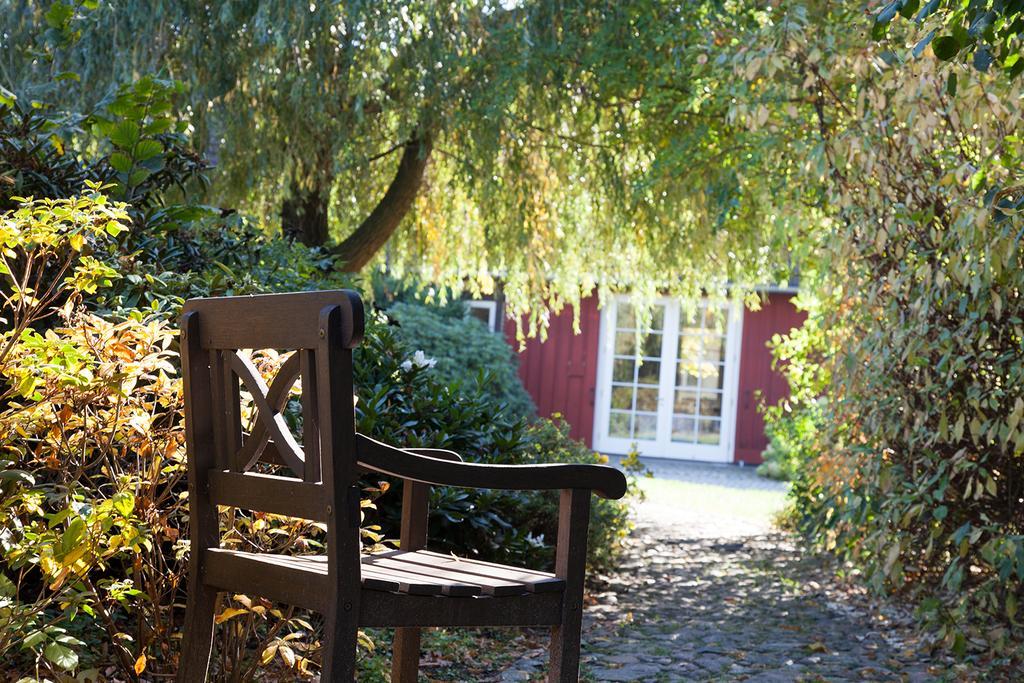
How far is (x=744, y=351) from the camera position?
1617cm

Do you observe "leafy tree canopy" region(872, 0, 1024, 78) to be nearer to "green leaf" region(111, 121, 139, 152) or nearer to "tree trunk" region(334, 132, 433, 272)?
"green leaf" region(111, 121, 139, 152)

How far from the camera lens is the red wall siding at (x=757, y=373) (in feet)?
52.4

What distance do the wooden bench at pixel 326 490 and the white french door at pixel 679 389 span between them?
13647 mm

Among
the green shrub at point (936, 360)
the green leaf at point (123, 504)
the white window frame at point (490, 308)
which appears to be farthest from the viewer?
the white window frame at point (490, 308)

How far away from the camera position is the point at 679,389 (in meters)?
16.1

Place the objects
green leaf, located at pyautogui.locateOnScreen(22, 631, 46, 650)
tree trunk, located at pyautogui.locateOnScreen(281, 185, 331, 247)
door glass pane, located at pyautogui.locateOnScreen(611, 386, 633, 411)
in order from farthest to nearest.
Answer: door glass pane, located at pyautogui.locateOnScreen(611, 386, 633, 411) → tree trunk, located at pyautogui.locateOnScreen(281, 185, 331, 247) → green leaf, located at pyautogui.locateOnScreen(22, 631, 46, 650)

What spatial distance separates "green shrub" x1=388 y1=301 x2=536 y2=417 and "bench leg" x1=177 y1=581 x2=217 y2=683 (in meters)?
10.1

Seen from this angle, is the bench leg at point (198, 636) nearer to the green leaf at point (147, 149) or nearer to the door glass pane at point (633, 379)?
the green leaf at point (147, 149)

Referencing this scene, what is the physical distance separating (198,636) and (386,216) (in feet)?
19.1

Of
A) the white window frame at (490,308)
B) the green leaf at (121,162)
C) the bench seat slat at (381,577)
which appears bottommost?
the bench seat slat at (381,577)

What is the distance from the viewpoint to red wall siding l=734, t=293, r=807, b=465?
52.4 ft

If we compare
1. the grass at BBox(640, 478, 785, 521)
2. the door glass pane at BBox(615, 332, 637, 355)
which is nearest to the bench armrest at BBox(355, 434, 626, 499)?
the grass at BBox(640, 478, 785, 521)

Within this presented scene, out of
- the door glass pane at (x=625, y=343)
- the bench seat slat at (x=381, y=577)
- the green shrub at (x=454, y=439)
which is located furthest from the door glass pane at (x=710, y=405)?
the bench seat slat at (x=381, y=577)

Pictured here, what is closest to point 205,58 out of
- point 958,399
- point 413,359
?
point 413,359
